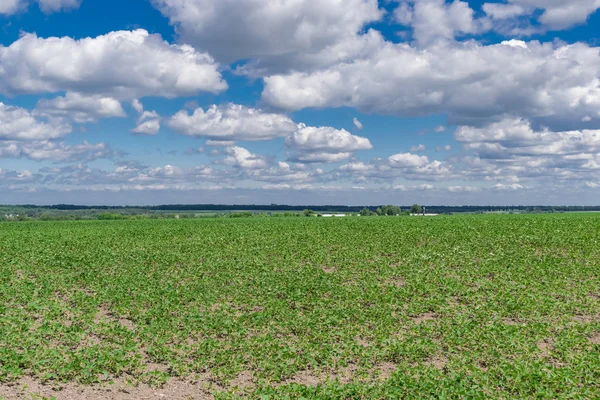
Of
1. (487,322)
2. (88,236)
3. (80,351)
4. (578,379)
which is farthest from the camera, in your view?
(88,236)

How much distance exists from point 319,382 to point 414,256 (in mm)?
15903

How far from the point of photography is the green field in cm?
1368

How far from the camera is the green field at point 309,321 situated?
13.7 m

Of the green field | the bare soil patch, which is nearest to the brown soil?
the green field

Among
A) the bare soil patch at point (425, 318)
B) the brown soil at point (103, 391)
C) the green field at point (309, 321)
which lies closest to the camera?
the brown soil at point (103, 391)

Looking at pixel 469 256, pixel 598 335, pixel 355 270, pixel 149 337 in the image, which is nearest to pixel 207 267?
pixel 355 270

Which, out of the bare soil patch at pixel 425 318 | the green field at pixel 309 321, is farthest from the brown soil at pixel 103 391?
the bare soil patch at pixel 425 318

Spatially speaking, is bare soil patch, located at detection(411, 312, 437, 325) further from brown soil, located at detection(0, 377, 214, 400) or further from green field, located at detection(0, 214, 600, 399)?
brown soil, located at detection(0, 377, 214, 400)

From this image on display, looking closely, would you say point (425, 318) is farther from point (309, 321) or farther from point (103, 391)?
point (103, 391)

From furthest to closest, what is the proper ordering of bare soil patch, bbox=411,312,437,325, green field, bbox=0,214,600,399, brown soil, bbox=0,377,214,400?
bare soil patch, bbox=411,312,437,325, green field, bbox=0,214,600,399, brown soil, bbox=0,377,214,400

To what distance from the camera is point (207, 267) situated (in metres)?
27.0

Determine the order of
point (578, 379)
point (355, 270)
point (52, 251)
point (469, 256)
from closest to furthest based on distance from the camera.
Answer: point (578, 379)
point (355, 270)
point (469, 256)
point (52, 251)

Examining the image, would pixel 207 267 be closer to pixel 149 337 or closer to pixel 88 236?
pixel 149 337

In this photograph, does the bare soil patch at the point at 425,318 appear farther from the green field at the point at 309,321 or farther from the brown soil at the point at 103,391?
the brown soil at the point at 103,391
